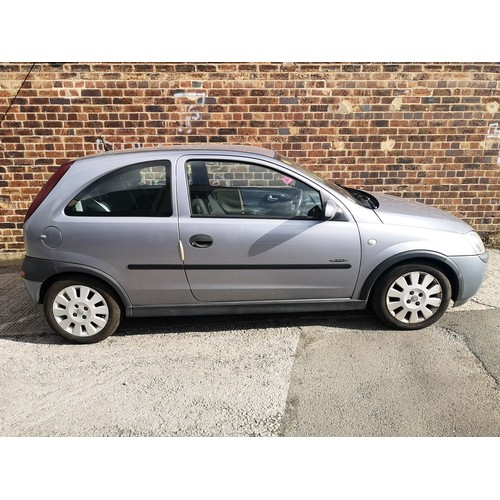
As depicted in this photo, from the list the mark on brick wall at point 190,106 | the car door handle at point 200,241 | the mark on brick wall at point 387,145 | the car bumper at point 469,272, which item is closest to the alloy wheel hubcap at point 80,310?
the car door handle at point 200,241

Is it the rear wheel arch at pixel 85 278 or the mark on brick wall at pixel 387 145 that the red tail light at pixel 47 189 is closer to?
the rear wheel arch at pixel 85 278

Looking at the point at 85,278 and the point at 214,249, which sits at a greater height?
the point at 214,249

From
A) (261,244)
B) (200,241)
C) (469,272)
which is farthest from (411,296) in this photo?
(200,241)

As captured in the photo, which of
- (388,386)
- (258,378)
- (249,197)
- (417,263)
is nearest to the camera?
(388,386)

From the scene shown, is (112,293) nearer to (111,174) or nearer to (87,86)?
(111,174)

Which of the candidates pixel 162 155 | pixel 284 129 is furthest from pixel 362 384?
pixel 284 129

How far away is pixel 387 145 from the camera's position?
537cm

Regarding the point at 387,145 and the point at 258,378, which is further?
the point at 387,145

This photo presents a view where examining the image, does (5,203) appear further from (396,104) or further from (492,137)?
(492,137)

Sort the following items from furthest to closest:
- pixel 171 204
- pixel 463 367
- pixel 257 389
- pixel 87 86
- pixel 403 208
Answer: pixel 87 86 → pixel 403 208 → pixel 171 204 → pixel 463 367 → pixel 257 389

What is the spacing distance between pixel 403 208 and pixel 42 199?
2.99 metres

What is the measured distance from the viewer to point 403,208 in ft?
11.8

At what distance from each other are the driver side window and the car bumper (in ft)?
4.15

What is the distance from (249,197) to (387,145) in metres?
2.63
